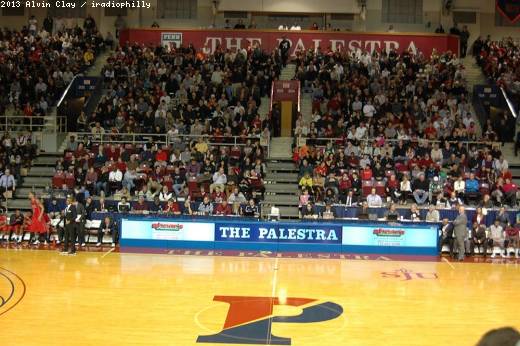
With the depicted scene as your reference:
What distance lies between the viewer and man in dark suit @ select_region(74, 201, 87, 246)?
21.1 m

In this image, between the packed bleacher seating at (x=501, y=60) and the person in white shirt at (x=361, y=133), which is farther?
the packed bleacher seating at (x=501, y=60)

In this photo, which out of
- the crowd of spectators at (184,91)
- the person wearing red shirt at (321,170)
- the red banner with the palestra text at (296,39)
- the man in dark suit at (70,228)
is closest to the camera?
the man in dark suit at (70,228)

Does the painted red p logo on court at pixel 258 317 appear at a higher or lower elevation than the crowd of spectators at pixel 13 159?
lower

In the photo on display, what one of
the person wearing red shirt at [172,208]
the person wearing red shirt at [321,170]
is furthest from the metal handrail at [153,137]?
the person wearing red shirt at [172,208]

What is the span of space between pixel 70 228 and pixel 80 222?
1.85ft

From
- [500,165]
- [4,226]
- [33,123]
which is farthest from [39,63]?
[500,165]

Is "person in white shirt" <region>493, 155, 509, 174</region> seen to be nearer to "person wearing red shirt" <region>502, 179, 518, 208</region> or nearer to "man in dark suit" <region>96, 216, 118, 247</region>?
"person wearing red shirt" <region>502, 179, 518, 208</region>

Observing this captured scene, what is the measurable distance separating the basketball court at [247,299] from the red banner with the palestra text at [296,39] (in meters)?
18.1

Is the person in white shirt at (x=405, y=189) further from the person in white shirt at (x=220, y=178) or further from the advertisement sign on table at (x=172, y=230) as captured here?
the advertisement sign on table at (x=172, y=230)

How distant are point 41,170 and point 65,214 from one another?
23.3ft

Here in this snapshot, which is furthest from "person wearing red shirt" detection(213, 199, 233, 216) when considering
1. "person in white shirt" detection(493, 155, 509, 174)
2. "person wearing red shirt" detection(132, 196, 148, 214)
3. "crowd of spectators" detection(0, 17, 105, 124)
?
"crowd of spectators" detection(0, 17, 105, 124)

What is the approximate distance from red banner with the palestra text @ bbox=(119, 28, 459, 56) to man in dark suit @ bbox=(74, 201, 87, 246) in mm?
16670

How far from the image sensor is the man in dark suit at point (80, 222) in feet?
69.2

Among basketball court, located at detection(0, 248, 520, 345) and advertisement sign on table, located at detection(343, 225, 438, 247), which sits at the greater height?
advertisement sign on table, located at detection(343, 225, 438, 247)
